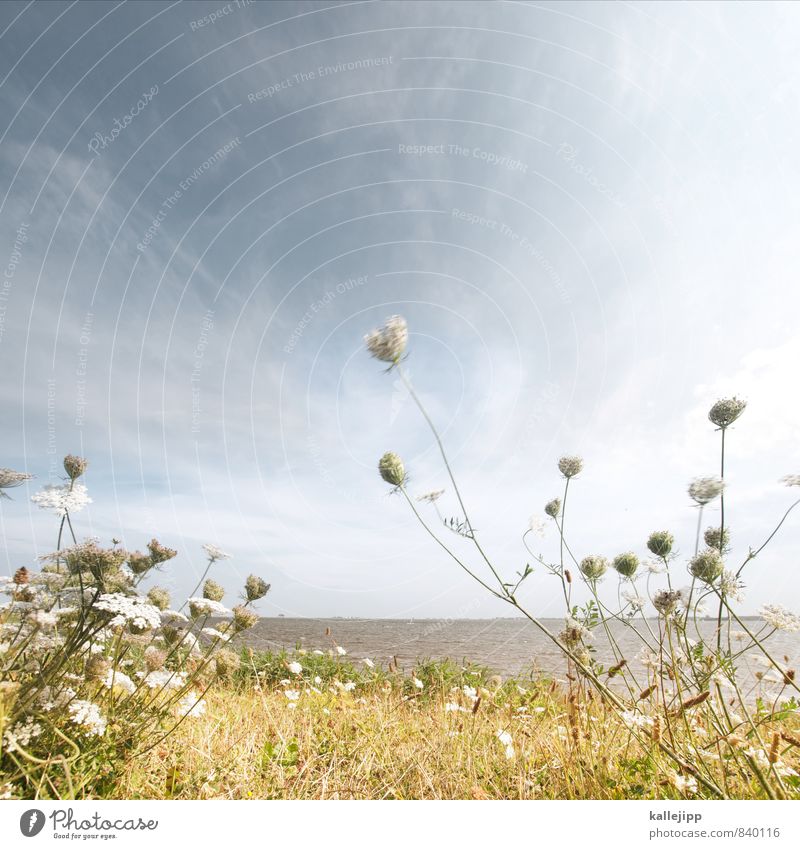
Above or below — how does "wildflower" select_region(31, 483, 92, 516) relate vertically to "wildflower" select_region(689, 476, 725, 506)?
below

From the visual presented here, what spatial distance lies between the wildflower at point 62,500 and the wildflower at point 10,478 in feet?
0.71

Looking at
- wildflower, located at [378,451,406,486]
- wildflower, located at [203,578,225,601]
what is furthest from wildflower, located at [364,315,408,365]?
wildflower, located at [203,578,225,601]

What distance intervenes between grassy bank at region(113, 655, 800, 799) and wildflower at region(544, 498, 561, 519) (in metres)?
0.95

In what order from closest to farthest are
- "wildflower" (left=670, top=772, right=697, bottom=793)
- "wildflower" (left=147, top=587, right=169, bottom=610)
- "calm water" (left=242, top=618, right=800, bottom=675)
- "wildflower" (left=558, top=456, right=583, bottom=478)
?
"wildflower" (left=670, top=772, right=697, bottom=793)
"wildflower" (left=147, top=587, right=169, bottom=610)
"wildflower" (left=558, top=456, right=583, bottom=478)
"calm water" (left=242, top=618, right=800, bottom=675)

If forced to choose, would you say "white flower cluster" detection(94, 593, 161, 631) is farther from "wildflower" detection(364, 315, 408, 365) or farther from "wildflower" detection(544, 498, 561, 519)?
"wildflower" detection(544, 498, 561, 519)

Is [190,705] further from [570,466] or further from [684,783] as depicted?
[570,466]

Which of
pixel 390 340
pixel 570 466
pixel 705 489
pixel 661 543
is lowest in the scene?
pixel 661 543

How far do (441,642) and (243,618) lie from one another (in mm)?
5659

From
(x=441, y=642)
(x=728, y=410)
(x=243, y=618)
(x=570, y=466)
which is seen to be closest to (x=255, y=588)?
(x=243, y=618)

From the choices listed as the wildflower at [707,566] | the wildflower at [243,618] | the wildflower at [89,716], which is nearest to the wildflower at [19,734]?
the wildflower at [89,716]

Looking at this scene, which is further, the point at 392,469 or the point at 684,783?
the point at 392,469

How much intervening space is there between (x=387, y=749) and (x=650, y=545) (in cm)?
171

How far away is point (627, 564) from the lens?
2.45m

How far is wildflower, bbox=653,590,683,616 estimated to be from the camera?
1.82 metres
